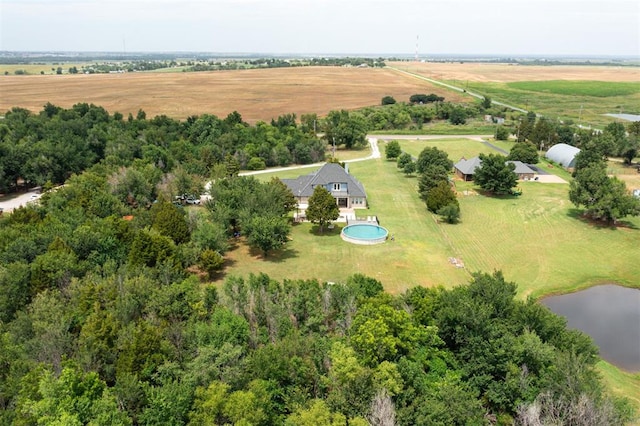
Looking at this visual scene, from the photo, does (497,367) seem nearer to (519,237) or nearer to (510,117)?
(519,237)

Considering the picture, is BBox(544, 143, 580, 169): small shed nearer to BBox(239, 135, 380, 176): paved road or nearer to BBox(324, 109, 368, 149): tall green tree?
BBox(239, 135, 380, 176): paved road

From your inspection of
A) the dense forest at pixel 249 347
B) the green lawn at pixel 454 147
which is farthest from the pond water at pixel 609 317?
the green lawn at pixel 454 147

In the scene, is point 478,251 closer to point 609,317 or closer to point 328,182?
point 609,317

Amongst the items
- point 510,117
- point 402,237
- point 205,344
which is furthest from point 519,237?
point 510,117

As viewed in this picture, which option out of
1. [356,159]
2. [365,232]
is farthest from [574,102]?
[365,232]

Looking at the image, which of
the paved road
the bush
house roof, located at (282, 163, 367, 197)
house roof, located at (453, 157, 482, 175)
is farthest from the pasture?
the paved road

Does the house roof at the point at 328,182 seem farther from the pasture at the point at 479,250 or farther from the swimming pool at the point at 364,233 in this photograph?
the swimming pool at the point at 364,233
